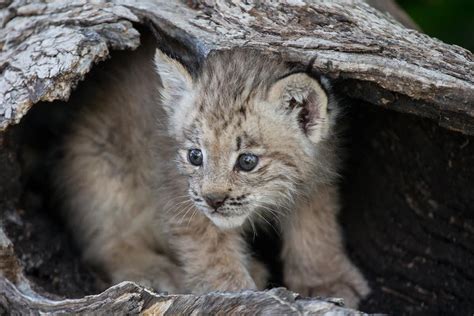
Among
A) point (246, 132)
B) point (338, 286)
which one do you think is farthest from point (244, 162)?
point (338, 286)

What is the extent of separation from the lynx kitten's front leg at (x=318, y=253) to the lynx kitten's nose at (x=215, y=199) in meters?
0.66

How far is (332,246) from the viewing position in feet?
13.9

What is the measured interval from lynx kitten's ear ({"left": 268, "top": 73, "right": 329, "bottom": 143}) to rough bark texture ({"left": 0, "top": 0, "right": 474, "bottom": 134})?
97 mm

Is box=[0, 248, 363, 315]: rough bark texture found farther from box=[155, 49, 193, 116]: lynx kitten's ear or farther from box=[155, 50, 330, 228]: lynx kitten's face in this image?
box=[155, 49, 193, 116]: lynx kitten's ear

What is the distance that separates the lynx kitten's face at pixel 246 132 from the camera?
3635mm

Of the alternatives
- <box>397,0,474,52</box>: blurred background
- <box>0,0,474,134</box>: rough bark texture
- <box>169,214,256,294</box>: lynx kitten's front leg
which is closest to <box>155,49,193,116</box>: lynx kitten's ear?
<box>0,0,474,134</box>: rough bark texture

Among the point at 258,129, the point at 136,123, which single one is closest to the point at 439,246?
the point at 258,129

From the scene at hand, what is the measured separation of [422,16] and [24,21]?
97.5 inches

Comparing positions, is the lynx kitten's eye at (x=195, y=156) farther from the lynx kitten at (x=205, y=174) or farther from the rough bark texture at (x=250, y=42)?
the rough bark texture at (x=250, y=42)

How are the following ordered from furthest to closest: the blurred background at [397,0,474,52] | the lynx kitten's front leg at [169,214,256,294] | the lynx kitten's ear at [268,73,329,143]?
the blurred background at [397,0,474,52]
the lynx kitten's front leg at [169,214,256,294]
the lynx kitten's ear at [268,73,329,143]

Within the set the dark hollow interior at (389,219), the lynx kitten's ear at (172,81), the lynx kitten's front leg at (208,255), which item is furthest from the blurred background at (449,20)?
the lynx kitten's front leg at (208,255)

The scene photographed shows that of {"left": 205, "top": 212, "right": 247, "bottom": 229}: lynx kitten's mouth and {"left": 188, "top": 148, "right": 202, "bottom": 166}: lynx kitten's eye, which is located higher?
{"left": 188, "top": 148, "right": 202, "bottom": 166}: lynx kitten's eye

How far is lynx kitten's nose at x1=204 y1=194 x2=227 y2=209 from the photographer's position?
11.8ft

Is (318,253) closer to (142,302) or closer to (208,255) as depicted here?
(208,255)
